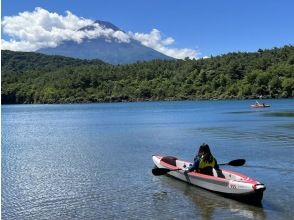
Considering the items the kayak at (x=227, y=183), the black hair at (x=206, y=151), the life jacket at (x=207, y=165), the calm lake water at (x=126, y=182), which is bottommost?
the calm lake water at (x=126, y=182)

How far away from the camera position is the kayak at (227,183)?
19.9 meters

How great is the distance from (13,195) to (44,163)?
11.3 m

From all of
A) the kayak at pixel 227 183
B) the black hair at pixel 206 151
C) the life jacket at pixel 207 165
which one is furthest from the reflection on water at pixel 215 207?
the black hair at pixel 206 151

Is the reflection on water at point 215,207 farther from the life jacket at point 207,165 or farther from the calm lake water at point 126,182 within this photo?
the life jacket at point 207,165

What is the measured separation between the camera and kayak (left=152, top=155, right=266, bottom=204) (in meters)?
19.9

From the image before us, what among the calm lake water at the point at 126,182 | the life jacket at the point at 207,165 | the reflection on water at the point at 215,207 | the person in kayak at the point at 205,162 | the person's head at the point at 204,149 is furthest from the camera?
the life jacket at the point at 207,165

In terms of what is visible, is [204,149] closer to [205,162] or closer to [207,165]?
[205,162]

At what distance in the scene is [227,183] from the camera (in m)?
21.2

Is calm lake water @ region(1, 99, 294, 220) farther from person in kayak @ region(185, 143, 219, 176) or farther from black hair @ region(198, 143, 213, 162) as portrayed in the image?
black hair @ region(198, 143, 213, 162)

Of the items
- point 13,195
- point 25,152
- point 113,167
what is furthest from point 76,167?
point 25,152

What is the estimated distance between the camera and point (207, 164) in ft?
76.4

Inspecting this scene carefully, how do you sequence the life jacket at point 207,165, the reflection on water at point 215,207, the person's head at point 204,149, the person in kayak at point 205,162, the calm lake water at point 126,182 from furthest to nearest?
1. the life jacket at point 207,165
2. the person in kayak at point 205,162
3. the person's head at point 204,149
4. the calm lake water at point 126,182
5. the reflection on water at point 215,207

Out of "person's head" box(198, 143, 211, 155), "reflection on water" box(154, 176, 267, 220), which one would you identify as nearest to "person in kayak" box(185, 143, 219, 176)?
"person's head" box(198, 143, 211, 155)

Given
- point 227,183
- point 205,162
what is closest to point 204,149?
point 205,162
